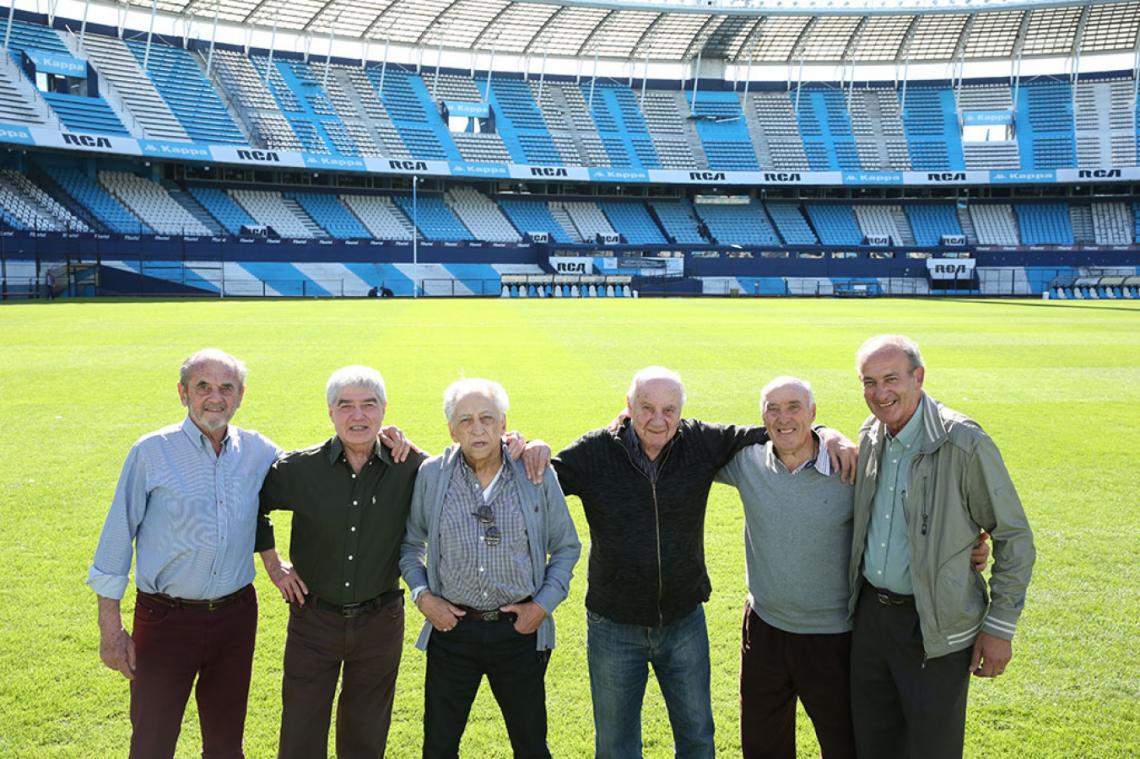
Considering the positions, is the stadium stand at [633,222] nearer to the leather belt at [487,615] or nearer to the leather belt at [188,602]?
the leather belt at [487,615]

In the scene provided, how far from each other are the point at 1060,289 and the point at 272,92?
2399 inches

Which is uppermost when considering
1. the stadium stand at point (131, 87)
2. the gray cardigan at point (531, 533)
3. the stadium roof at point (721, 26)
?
the stadium roof at point (721, 26)

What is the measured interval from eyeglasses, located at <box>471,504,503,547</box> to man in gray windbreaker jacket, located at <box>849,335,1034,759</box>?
163cm

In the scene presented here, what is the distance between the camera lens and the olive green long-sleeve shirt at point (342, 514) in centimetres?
388

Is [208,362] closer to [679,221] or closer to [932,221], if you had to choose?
[679,221]

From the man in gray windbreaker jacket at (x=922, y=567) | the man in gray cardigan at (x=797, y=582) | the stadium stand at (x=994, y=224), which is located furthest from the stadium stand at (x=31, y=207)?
the stadium stand at (x=994, y=224)

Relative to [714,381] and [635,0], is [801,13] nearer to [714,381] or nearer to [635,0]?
[635,0]

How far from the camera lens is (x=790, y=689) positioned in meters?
4.00

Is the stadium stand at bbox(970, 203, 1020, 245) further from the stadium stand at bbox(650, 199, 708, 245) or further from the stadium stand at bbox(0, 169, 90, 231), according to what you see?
the stadium stand at bbox(0, 169, 90, 231)

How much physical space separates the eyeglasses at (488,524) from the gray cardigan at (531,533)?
0.46ft

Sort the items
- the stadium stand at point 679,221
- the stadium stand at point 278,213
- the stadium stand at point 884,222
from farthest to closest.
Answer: the stadium stand at point 884,222 → the stadium stand at point 679,221 → the stadium stand at point 278,213

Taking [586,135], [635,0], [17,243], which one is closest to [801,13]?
[635,0]

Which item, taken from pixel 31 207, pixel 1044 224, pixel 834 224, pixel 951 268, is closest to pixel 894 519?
pixel 31 207

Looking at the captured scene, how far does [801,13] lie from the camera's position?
203 ft
